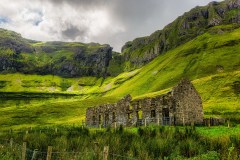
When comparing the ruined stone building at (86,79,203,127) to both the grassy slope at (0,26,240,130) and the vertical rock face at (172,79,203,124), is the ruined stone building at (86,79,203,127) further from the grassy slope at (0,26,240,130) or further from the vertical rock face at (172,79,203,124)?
the grassy slope at (0,26,240,130)

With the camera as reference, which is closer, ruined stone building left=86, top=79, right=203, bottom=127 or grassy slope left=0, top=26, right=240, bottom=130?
ruined stone building left=86, top=79, right=203, bottom=127

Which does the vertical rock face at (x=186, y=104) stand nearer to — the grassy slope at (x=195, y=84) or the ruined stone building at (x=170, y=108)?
the ruined stone building at (x=170, y=108)

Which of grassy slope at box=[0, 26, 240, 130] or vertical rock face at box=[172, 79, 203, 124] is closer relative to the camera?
vertical rock face at box=[172, 79, 203, 124]

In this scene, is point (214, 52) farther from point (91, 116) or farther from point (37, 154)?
point (37, 154)

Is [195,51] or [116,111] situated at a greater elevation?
[195,51]

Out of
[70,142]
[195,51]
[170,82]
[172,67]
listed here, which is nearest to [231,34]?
[195,51]

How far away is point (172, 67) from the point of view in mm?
179750

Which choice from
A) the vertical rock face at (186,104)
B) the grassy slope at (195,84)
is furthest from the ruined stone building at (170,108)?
the grassy slope at (195,84)

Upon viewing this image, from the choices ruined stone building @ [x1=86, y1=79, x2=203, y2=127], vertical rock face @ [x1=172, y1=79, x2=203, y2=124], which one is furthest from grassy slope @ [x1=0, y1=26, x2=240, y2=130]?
ruined stone building @ [x1=86, y1=79, x2=203, y2=127]

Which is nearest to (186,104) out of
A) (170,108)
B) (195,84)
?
(170,108)

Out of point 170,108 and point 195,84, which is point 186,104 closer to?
point 170,108

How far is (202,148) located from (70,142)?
870 centimetres

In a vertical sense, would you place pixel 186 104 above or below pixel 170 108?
above

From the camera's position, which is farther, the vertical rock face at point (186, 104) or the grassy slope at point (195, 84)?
the grassy slope at point (195, 84)
